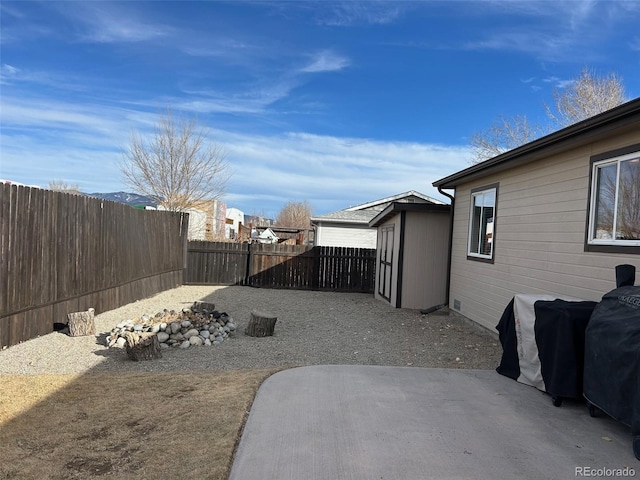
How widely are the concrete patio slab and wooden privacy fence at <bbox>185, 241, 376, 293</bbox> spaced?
9719mm

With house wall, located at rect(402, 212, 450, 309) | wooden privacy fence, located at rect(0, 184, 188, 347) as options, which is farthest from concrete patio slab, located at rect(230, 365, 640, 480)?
house wall, located at rect(402, 212, 450, 309)

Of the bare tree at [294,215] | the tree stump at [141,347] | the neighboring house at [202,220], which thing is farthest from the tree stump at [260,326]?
the bare tree at [294,215]

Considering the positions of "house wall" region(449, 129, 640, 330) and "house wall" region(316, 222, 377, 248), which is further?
"house wall" region(316, 222, 377, 248)

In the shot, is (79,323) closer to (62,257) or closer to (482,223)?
(62,257)

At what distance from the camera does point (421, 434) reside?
3.40m

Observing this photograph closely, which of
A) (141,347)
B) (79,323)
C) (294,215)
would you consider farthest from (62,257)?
(294,215)

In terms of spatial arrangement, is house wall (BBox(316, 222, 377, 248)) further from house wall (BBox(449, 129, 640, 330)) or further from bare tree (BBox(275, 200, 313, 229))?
bare tree (BBox(275, 200, 313, 229))

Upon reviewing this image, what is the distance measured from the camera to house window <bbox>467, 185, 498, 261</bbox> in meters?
7.96

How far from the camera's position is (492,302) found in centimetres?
757

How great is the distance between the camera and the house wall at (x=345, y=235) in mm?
20906

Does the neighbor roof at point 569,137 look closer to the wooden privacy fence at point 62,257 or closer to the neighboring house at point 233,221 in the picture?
the wooden privacy fence at point 62,257

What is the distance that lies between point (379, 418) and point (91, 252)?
659 centimetres

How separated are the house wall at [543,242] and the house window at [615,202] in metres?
0.13

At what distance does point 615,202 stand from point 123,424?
17.2 feet
